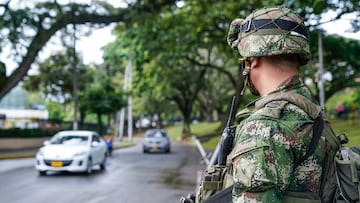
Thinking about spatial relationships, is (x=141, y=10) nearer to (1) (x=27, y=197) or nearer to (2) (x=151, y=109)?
(1) (x=27, y=197)

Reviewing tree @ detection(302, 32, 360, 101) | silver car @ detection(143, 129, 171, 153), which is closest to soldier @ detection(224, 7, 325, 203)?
tree @ detection(302, 32, 360, 101)

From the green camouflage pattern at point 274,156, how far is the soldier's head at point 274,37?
212mm

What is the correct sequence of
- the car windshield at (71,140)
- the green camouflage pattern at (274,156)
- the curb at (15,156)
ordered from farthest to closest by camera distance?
the curb at (15,156)
the car windshield at (71,140)
the green camouflage pattern at (274,156)

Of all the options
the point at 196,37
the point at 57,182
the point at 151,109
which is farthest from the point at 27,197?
the point at 151,109

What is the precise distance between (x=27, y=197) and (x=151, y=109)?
48.8m

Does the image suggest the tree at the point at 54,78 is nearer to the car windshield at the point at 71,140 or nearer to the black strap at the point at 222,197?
the car windshield at the point at 71,140

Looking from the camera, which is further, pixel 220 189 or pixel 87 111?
pixel 87 111

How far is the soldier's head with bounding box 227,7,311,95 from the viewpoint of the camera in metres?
1.91

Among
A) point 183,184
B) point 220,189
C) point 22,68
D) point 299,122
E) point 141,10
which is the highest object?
point 141,10

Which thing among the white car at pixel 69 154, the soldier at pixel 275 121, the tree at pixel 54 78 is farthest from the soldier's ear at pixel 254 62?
the tree at pixel 54 78

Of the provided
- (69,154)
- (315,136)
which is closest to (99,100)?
(69,154)

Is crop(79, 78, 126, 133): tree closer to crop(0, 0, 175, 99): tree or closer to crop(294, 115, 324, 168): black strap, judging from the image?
crop(0, 0, 175, 99): tree

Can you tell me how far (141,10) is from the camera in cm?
1672

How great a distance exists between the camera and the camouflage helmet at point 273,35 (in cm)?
191
